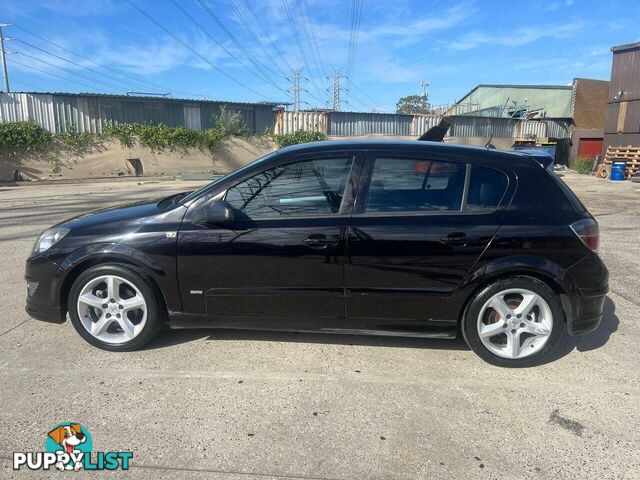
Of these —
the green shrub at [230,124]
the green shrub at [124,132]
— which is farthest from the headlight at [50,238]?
the green shrub at [230,124]

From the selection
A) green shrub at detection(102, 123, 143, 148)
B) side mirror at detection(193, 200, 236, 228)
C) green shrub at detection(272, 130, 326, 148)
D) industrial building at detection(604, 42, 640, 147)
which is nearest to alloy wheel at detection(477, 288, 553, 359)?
side mirror at detection(193, 200, 236, 228)

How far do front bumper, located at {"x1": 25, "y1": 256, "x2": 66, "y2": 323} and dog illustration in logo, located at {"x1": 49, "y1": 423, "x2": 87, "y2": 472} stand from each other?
3.88 ft

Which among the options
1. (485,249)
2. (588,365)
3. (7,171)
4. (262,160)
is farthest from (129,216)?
(7,171)

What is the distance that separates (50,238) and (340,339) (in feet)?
7.94

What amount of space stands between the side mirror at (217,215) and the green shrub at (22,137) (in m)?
21.5

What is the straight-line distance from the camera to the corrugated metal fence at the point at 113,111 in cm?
2169

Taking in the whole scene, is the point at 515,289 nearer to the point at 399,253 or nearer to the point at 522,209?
the point at 522,209

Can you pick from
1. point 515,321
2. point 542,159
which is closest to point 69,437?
point 515,321

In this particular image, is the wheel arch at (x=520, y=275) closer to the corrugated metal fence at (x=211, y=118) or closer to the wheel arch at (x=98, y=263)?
the wheel arch at (x=98, y=263)

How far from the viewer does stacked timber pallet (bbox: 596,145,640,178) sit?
22609 mm

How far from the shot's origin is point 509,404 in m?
3.04

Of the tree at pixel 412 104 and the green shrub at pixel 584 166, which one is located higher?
the tree at pixel 412 104

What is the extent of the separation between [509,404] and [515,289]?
0.81 meters

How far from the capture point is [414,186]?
3.53 metres
